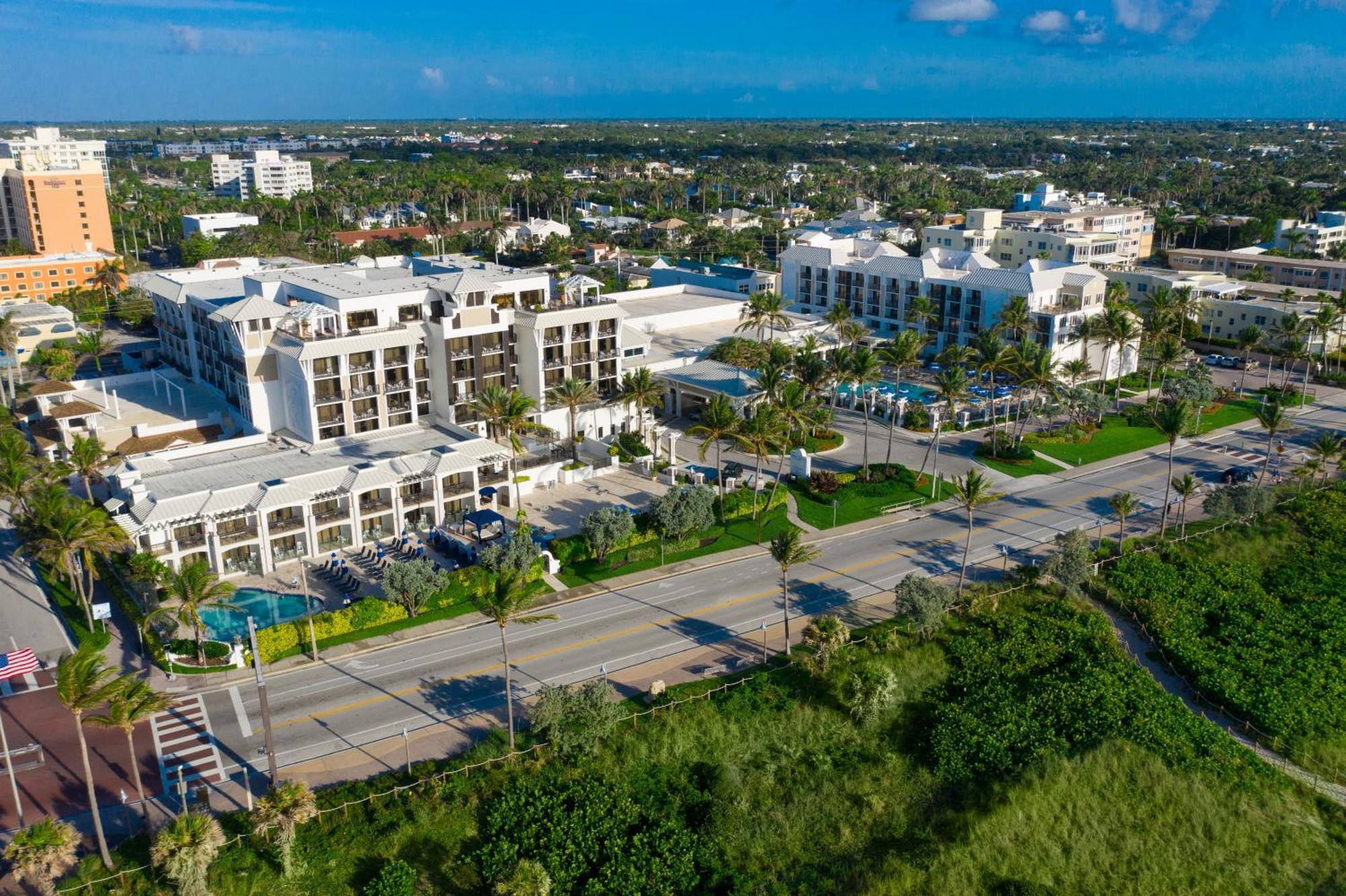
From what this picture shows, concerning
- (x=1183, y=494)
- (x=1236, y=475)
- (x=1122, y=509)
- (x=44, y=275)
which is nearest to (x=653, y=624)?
(x=1122, y=509)

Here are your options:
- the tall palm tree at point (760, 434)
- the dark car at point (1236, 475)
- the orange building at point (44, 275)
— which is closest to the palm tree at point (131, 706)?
the tall palm tree at point (760, 434)

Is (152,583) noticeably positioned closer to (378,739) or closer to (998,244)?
(378,739)

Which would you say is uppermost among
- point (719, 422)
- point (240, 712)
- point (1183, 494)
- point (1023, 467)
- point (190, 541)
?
point (719, 422)

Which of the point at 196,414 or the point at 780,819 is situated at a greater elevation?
the point at 196,414

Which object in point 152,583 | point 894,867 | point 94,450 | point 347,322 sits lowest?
point 894,867

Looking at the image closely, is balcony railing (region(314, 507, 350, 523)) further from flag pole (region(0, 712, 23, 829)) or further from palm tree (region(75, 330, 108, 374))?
palm tree (region(75, 330, 108, 374))

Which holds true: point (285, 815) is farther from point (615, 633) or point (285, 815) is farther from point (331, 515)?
point (331, 515)

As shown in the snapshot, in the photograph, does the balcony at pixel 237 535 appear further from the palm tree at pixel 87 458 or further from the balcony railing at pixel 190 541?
the palm tree at pixel 87 458

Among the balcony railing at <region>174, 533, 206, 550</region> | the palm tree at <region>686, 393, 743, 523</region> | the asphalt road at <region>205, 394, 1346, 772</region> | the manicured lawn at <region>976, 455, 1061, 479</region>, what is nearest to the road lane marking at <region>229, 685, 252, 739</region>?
the asphalt road at <region>205, 394, 1346, 772</region>

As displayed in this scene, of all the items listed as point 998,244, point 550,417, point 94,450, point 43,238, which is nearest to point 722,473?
point 550,417
